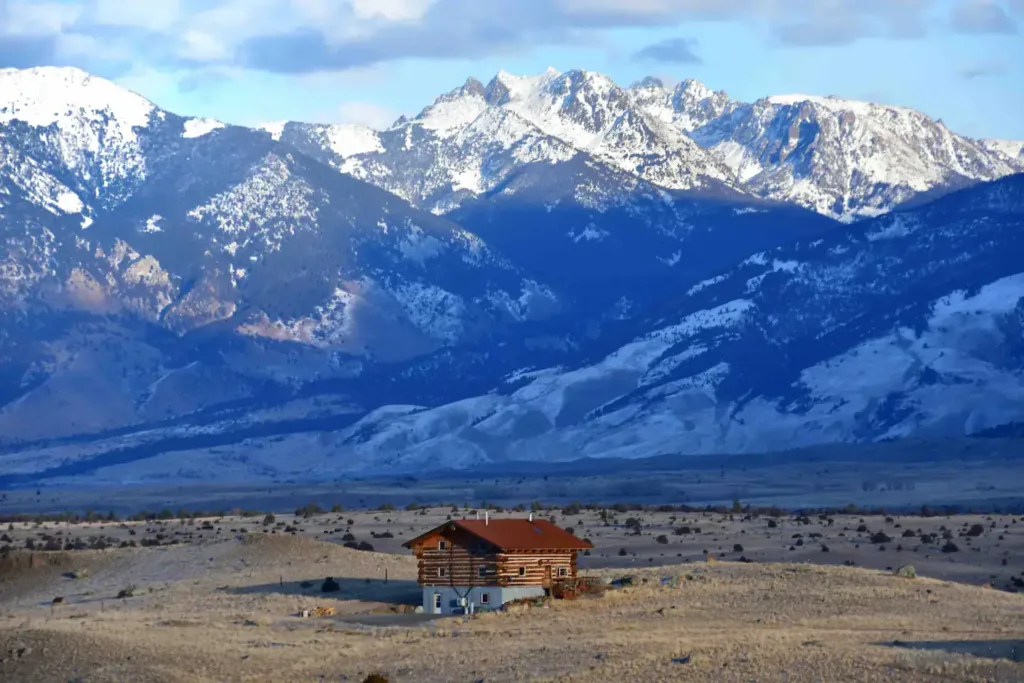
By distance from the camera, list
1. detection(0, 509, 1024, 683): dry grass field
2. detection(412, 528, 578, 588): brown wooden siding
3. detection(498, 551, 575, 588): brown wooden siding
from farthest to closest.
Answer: detection(412, 528, 578, 588): brown wooden siding → detection(498, 551, 575, 588): brown wooden siding → detection(0, 509, 1024, 683): dry grass field

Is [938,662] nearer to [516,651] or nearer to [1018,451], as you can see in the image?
[516,651]

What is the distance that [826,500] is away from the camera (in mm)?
154250

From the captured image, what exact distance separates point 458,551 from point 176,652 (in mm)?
13382

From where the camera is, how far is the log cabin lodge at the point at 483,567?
7025 centimetres

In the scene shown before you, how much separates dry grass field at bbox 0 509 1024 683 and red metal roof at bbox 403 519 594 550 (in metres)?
2.31

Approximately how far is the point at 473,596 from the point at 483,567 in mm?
975

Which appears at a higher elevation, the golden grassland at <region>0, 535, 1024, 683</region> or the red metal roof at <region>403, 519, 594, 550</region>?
the red metal roof at <region>403, 519, 594, 550</region>

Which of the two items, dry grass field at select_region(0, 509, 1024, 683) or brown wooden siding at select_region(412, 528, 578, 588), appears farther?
brown wooden siding at select_region(412, 528, 578, 588)

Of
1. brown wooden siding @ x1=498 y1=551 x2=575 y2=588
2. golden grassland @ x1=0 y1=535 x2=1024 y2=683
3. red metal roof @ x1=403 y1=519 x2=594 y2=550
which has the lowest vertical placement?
golden grassland @ x1=0 y1=535 x2=1024 y2=683

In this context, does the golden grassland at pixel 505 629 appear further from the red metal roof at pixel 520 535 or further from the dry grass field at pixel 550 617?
the red metal roof at pixel 520 535

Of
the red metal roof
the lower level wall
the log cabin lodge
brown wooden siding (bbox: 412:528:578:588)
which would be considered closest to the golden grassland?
the lower level wall

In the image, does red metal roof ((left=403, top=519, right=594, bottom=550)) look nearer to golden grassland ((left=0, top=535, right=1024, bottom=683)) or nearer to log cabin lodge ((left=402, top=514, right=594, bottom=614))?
log cabin lodge ((left=402, top=514, right=594, bottom=614))

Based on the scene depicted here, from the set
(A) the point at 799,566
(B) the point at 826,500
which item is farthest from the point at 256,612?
(B) the point at 826,500

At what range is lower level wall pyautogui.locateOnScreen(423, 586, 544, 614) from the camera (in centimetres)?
7025
